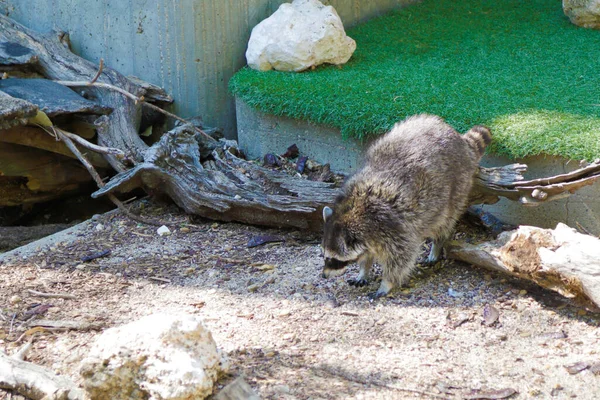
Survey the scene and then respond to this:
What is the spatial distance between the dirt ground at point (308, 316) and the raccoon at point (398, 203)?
22 centimetres

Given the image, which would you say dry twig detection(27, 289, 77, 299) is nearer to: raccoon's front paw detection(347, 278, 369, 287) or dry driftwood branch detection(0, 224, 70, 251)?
dry driftwood branch detection(0, 224, 70, 251)

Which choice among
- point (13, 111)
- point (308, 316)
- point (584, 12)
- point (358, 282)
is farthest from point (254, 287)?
point (584, 12)

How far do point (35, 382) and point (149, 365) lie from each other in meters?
0.59

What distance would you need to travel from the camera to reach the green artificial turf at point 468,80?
467cm

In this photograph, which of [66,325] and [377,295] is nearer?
[66,325]

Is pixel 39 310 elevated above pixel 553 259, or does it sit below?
below

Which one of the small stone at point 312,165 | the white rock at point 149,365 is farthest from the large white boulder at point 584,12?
the white rock at point 149,365

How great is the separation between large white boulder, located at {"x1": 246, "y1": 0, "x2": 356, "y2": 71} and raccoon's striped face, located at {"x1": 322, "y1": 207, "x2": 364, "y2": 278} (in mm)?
2355

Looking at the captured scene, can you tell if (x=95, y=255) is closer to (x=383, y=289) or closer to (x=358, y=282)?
(x=358, y=282)

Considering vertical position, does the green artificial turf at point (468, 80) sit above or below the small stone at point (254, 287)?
above

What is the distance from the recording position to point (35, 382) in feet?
9.44

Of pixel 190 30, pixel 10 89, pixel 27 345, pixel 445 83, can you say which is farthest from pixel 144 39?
pixel 27 345

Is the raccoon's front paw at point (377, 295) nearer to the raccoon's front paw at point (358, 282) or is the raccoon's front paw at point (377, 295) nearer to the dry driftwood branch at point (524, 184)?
the raccoon's front paw at point (358, 282)

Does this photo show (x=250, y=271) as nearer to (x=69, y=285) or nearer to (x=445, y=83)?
(x=69, y=285)
